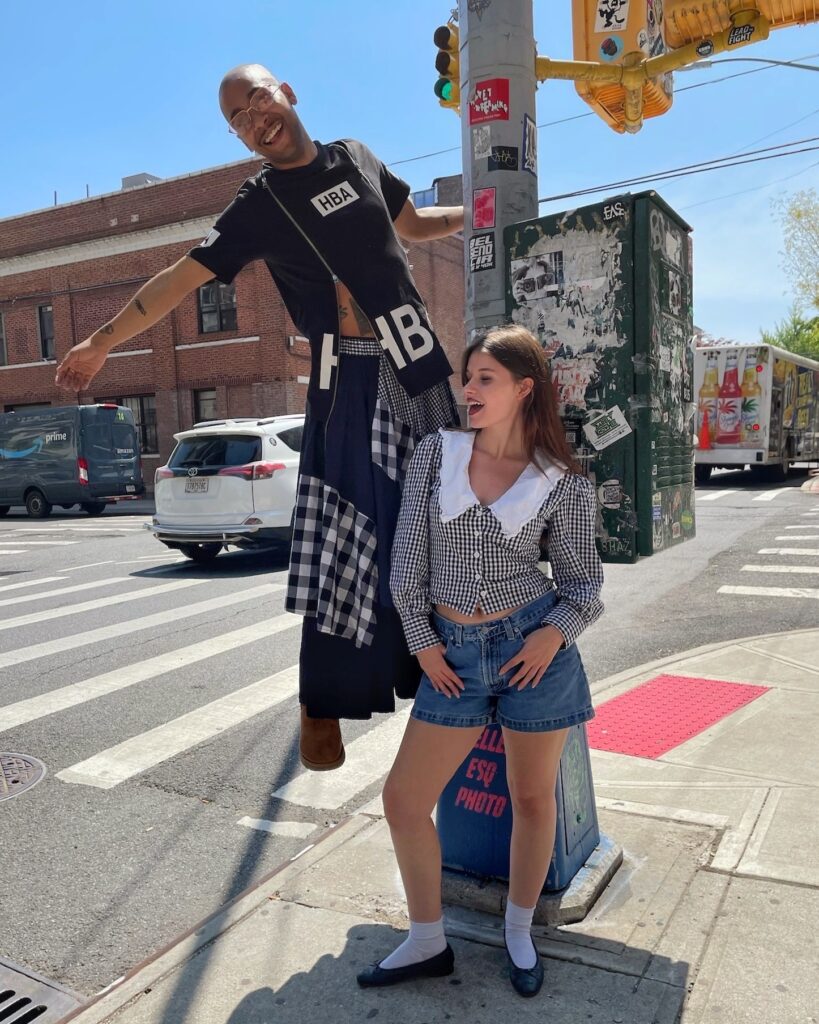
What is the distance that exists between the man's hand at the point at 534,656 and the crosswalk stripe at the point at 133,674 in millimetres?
3988

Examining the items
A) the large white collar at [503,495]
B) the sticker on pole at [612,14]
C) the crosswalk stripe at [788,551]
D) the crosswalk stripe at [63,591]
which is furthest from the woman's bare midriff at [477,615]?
the crosswalk stripe at [788,551]

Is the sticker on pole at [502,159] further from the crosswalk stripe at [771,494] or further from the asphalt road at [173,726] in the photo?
the crosswalk stripe at [771,494]

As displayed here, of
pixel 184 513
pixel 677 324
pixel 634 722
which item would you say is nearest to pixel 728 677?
pixel 634 722

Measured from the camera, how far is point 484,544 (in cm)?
225

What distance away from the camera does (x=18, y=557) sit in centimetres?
1380

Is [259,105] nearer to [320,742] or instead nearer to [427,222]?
[427,222]

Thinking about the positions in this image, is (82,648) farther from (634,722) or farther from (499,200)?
(499,200)

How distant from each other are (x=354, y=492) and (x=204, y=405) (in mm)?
25254

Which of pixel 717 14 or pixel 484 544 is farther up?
pixel 717 14

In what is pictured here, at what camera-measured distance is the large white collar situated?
2230 mm

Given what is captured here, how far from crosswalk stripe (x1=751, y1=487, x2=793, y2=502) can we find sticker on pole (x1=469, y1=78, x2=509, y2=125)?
16.3 m

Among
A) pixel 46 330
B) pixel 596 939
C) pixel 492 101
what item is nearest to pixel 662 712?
pixel 596 939

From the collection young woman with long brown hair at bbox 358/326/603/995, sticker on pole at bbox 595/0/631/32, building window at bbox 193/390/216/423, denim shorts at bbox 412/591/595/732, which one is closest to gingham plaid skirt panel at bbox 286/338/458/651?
young woman with long brown hair at bbox 358/326/603/995

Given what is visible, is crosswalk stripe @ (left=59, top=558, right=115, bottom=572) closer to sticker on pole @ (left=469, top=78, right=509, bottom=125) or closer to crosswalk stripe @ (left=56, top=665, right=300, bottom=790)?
crosswalk stripe @ (left=56, top=665, right=300, bottom=790)
